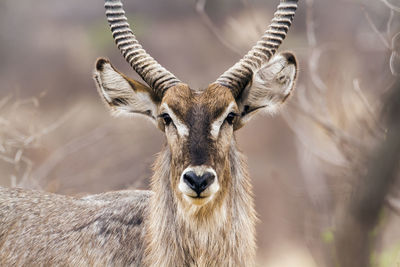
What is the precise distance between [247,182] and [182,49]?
23.5 m

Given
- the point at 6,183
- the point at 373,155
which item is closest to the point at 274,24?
the point at 373,155

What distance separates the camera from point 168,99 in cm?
597

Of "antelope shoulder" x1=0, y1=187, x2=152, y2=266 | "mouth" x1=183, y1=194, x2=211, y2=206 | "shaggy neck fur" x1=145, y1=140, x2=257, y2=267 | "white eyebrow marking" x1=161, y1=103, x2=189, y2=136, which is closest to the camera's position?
"mouth" x1=183, y1=194, x2=211, y2=206

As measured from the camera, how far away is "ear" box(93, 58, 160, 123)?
6.38 meters

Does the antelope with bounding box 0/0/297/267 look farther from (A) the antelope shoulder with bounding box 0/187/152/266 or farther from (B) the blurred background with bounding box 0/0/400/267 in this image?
(B) the blurred background with bounding box 0/0/400/267

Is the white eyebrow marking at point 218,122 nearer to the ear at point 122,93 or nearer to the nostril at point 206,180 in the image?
the nostril at point 206,180

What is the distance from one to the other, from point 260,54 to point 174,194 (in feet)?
5.27

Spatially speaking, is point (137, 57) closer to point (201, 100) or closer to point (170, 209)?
point (201, 100)

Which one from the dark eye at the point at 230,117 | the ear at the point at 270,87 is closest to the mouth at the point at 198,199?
the dark eye at the point at 230,117

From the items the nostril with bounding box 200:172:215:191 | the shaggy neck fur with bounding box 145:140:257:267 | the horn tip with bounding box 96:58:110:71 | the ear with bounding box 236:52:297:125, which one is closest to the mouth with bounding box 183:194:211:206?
the nostril with bounding box 200:172:215:191

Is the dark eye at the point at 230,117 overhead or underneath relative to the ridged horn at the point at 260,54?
underneath

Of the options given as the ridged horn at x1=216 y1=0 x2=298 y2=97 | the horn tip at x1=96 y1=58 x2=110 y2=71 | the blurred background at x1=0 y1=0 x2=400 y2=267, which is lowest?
the blurred background at x1=0 y1=0 x2=400 y2=267

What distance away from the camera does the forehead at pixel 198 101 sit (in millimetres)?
5777

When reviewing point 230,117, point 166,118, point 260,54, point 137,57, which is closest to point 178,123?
point 166,118
